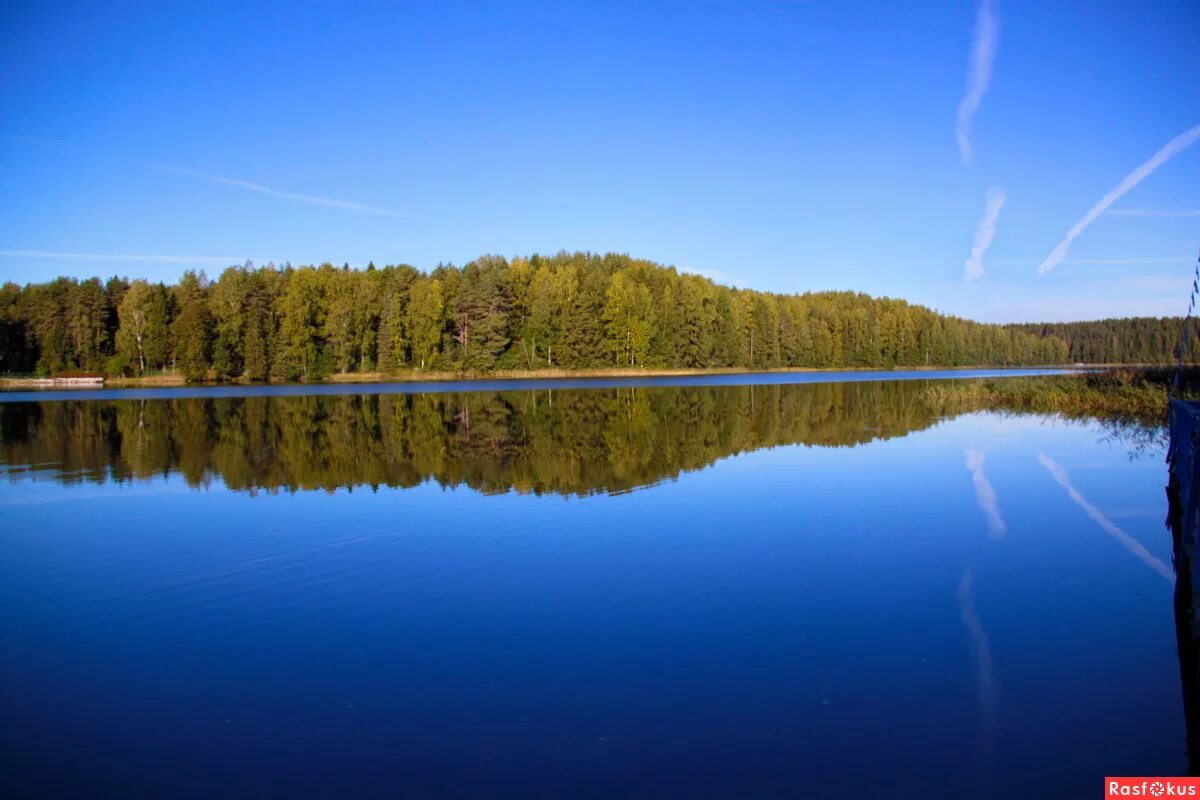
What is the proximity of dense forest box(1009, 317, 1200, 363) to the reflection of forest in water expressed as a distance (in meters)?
140

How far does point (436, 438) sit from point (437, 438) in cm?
3

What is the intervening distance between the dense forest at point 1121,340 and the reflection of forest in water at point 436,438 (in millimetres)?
140124

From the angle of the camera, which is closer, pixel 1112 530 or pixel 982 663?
pixel 982 663

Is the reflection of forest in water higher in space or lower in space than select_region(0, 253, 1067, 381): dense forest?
lower

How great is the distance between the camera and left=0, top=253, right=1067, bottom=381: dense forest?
79.5 m

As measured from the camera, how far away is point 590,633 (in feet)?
24.0

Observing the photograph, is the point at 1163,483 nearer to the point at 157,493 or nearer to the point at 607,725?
the point at 607,725

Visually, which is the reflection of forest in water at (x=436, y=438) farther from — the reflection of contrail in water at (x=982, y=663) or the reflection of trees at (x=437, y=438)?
the reflection of contrail in water at (x=982, y=663)

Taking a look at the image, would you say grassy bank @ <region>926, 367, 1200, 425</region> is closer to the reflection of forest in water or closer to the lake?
the reflection of forest in water

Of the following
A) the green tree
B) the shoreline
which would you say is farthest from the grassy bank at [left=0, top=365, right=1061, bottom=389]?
the green tree

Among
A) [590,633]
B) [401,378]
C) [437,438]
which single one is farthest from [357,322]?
[590,633]

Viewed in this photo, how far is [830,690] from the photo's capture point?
19.7 ft

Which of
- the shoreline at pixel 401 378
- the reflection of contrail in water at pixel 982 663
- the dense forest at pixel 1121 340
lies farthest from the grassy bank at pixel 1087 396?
the dense forest at pixel 1121 340

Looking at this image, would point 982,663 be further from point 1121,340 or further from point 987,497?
point 1121,340
